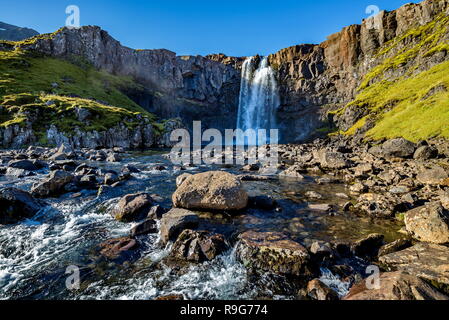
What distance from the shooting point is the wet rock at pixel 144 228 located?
9500 millimetres

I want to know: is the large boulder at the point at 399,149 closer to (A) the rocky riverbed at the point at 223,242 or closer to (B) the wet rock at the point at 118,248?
(A) the rocky riverbed at the point at 223,242

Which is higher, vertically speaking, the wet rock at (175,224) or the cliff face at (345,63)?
the cliff face at (345,63)

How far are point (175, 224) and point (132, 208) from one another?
3550 mm

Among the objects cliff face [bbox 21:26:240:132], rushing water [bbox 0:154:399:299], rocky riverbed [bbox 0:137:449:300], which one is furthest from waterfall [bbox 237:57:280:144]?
rushing water [bbox 0:154:399:299]

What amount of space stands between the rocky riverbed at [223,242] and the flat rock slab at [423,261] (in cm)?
3

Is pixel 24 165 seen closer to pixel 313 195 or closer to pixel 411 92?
pixel 313 195

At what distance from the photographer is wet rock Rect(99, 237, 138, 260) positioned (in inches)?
313

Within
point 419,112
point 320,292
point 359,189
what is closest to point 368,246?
point 320,292

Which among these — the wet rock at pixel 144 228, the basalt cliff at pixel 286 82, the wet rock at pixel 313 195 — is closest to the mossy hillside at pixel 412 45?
the basalt cliff at pixel 286 82

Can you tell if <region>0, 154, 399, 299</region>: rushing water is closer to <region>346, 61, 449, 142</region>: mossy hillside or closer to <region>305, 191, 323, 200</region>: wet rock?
<region>305, 191, 323, 200</region>: wet rock

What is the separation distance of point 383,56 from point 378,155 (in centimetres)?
9061

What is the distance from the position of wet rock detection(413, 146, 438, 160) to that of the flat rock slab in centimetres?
1997

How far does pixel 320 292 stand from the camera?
19.1 feet

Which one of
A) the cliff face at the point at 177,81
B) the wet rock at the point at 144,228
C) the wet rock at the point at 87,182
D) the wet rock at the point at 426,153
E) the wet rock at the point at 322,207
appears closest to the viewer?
the wet rock at the point at 144,228
